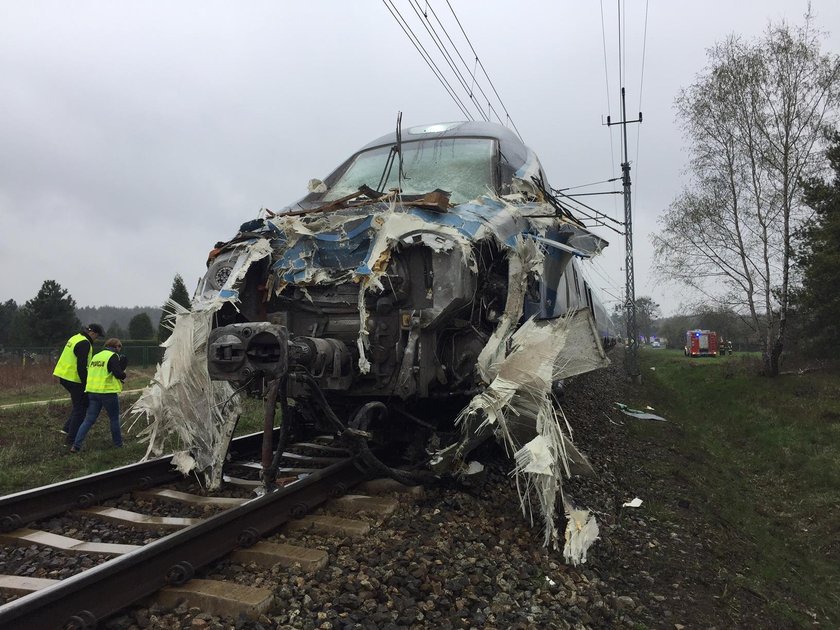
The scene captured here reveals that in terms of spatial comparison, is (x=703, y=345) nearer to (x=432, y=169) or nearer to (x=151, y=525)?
(x=432, y=169)

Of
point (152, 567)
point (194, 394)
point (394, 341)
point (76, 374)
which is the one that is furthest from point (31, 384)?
point (152, 567)

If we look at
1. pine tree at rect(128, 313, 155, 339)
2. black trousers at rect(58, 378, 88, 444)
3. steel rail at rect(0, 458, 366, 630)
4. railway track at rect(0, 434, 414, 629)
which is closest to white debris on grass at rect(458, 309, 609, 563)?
railway track at rect(0, 434, 414, 629)

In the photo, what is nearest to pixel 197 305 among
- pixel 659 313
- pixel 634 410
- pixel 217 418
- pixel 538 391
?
pixel 217 418

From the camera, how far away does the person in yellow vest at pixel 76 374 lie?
8094 mm

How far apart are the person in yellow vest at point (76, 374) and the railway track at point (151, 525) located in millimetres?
3774

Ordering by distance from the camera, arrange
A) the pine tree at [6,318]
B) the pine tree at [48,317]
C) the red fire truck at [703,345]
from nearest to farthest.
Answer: the pine tree at [48,317]
the red fire truck at [703,345]
the pine tree at [6,318]

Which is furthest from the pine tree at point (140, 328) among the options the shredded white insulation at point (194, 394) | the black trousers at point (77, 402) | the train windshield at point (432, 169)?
the shredded white insulation at point (194, 394)

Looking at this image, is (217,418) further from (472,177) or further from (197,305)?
(472,177)

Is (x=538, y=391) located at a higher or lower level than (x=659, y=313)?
lower

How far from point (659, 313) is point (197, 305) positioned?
310 ft

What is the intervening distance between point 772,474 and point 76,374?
32.1 ft

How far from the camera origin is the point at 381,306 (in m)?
4.43

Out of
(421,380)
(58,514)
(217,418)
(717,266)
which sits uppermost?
(717,266)

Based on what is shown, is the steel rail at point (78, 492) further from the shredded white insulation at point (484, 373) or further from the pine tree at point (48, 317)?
the pine tree at point (48, 317)
